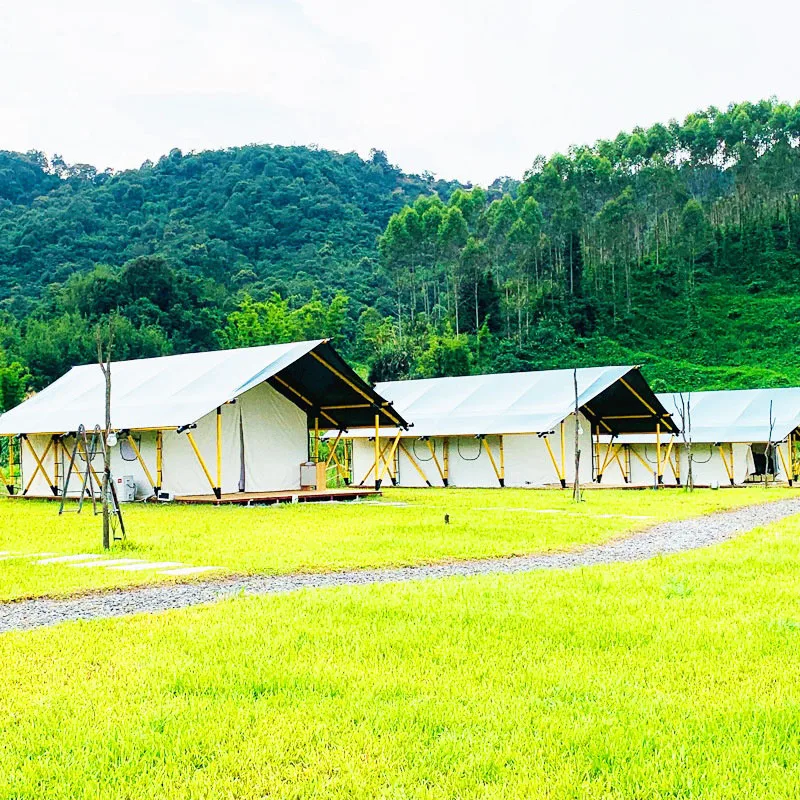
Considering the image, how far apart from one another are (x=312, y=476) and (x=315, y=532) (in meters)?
9.83

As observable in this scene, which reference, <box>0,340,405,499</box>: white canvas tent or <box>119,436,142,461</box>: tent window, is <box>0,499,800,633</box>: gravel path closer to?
<box>0,340,405,499</box>: white canvas tent

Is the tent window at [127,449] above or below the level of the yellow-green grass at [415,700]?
above

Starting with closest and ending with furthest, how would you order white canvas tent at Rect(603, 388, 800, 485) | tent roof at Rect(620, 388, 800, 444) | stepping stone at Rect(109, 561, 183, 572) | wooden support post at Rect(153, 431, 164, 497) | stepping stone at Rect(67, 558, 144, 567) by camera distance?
1. stepping stone at Rect(109, 561, 183, 572)
2. stepping stone at Rect(67, 558, 144, 567)
3. wooden support post at Rect(153, 431, 164, 497)
4. tent roof at Rect(620, 388, 800, 444)
5. white canvas tent at Rect(603, 388, 800, 485)

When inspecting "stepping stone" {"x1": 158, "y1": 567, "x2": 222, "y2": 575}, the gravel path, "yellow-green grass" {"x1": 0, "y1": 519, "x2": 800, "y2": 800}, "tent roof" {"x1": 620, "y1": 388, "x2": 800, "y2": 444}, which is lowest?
"yellow-green grass" {"x1": 0, "y1": 519, "x2": 800, "y2": 800}

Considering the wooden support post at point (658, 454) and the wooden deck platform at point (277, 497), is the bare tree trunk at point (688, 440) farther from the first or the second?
the wooden deck platform at point (277, 497)

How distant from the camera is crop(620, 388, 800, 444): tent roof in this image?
99.4 ft

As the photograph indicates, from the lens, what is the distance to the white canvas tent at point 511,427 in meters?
27.9

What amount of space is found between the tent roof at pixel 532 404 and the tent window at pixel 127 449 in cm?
935

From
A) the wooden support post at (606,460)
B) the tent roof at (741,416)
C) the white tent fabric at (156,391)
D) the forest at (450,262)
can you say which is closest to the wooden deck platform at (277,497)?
the white tent fabric at (156,391)

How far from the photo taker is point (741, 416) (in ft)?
103

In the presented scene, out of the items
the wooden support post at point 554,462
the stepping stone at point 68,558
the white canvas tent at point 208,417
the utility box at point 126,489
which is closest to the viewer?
the stepping stone at point 68,558

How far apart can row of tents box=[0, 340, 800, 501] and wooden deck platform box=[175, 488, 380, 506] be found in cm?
38

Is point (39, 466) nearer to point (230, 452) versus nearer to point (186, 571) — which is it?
point (230, 452)

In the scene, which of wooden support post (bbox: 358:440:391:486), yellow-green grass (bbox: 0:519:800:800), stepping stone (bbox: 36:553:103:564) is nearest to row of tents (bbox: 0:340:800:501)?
wooden support post (bbox: 358:440:391:486)
